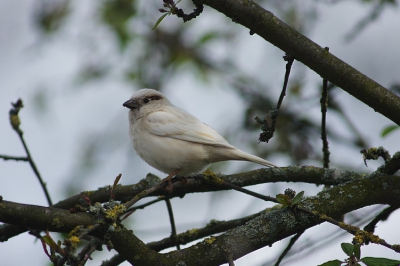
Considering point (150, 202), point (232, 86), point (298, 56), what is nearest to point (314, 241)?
point (150, 202)

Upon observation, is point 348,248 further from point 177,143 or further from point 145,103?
point 145,103

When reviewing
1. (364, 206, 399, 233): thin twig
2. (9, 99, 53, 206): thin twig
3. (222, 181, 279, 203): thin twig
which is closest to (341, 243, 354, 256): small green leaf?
(364, 206, 399, 233): thin twig

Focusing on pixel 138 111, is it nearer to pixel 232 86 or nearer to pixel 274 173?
pixel 274 173

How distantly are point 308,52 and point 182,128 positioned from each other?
259 cm

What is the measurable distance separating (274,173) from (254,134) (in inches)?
146

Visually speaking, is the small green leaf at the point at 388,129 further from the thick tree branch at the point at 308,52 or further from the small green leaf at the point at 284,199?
the small green leaf at the point at 284,199

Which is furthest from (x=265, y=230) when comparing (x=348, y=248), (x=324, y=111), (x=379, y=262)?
(x=324, y=111)

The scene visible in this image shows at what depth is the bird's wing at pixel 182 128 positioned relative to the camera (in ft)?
18.1

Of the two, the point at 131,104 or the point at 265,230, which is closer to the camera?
the point at 265,230

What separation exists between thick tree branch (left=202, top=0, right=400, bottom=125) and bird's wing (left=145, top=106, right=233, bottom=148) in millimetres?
2052

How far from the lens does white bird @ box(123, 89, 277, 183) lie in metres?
5.32

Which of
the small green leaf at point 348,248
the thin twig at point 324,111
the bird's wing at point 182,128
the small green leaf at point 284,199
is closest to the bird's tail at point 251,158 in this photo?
the bird's wing at point 182,128

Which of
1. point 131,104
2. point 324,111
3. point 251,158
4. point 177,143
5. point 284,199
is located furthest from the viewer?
point 131,104

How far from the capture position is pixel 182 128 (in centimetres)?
577
